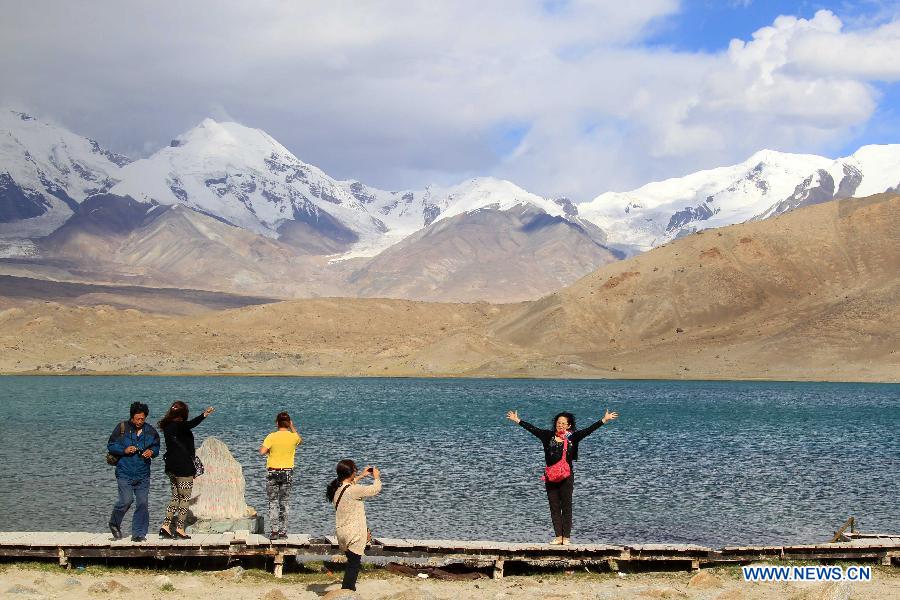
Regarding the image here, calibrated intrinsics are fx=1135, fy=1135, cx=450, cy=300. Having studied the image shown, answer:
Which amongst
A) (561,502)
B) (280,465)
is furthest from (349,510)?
(561,502)

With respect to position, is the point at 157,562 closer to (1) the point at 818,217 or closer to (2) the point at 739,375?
(2) the point at 739,375

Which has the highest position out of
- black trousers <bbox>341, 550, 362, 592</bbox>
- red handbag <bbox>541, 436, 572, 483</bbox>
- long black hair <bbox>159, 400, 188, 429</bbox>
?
long black hair <bbox>159, 400, 188, 429</bbox>

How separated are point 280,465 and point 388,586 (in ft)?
11.1

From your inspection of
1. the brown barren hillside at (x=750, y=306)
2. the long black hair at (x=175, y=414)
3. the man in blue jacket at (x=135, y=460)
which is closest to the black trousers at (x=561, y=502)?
the long black hair at (x=175, y=414)

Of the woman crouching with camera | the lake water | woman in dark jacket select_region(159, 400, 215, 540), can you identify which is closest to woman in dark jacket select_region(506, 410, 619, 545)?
the woman crouching with camera

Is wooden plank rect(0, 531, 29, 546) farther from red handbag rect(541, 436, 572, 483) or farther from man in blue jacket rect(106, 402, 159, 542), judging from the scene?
red handbag rect(541, 436, 572, 483)

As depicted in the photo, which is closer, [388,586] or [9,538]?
[388,586]

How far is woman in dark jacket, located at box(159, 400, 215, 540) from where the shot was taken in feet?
72.8

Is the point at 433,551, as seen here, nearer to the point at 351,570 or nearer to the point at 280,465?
the point at 351,570

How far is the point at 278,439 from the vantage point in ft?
73.7

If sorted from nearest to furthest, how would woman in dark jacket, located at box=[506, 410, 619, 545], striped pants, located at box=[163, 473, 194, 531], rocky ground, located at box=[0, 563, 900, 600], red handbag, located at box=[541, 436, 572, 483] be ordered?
rocky ground, located at box=[0, 563, 900, 600] → woman in dark jacket, located at box=[506, 410, 619, 545] → red handbag, located at box=[541, 436, 572, 483] → striped pants, located at box=[163, 473, 194, 531]

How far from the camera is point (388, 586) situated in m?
21.1

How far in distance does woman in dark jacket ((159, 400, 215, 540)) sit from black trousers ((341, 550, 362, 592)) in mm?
4626

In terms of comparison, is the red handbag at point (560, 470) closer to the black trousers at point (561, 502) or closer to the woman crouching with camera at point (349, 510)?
the black trousers at point (561, 502)
